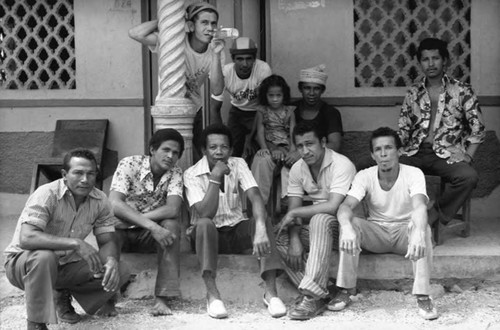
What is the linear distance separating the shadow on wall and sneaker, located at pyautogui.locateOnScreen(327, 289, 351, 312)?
11.4ft

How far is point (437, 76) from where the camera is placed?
702cm

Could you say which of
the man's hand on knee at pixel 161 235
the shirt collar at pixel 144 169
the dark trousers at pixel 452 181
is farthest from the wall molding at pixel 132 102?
the man's hand on knee at pixel 161 235

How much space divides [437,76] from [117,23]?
296 centimetres

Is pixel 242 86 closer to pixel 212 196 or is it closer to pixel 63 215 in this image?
pixel 212 196

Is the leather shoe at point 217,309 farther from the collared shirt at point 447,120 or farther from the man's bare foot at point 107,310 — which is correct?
the collared shirt at point 447,120

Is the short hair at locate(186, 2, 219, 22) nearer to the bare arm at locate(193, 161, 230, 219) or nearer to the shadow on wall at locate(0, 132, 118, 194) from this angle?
the bare arm at locate(193, 161, 230, 219)

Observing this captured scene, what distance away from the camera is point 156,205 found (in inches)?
243

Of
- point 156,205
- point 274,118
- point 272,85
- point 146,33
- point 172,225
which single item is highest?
point 146,33

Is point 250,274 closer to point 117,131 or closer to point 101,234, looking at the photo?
point 101,234

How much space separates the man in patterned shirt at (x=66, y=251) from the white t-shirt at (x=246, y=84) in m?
2.12

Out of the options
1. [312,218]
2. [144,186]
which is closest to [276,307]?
[312,218]

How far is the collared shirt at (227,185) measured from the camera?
20.3 ft

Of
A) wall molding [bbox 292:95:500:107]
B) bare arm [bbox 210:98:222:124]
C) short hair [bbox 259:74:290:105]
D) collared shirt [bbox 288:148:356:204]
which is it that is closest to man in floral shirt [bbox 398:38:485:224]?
wall molding [bbox 292:95:500:107]

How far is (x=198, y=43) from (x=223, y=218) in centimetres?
144
